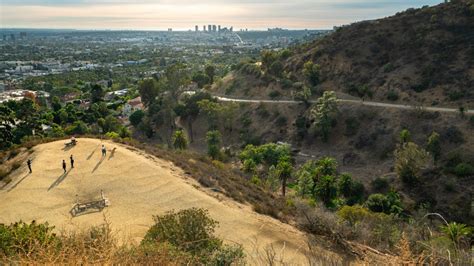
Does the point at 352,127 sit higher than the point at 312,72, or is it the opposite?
the point at 312,72

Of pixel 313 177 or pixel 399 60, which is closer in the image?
pixel 313 177

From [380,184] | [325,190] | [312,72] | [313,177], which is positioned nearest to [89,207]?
[325,190]

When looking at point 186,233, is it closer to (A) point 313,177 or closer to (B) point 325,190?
(B) point 325,190

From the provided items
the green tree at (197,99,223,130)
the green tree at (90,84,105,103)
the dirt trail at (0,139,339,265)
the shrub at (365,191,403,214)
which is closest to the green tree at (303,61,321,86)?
the green tree at (197,99,223,130)

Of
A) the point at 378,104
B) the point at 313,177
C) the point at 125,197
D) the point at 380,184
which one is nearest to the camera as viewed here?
the point at 125,197

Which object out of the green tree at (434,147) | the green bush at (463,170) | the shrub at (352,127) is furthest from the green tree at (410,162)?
the shrub at (352,127)

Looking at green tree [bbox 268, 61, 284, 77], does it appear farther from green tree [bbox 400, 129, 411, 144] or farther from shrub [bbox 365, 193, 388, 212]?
shrub [bbox 365, 193, 388, 212]

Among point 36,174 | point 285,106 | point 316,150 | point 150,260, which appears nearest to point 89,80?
point 285,106
